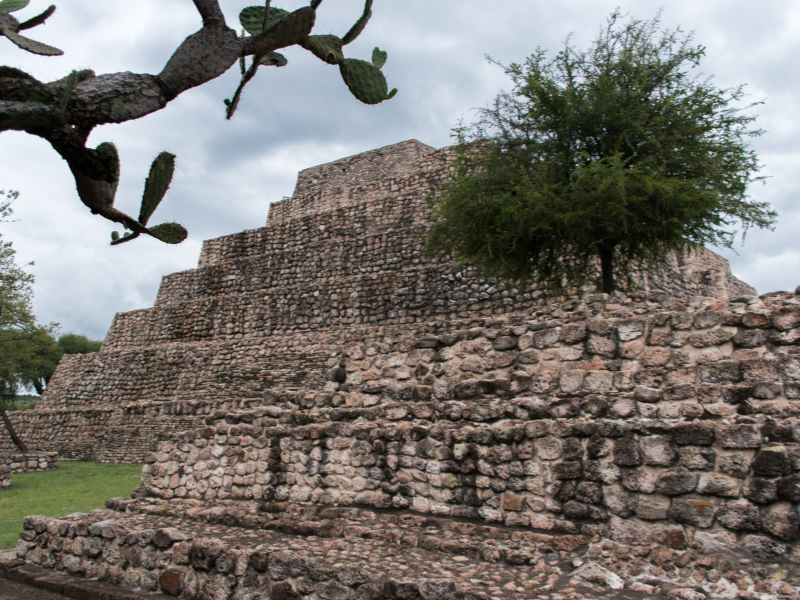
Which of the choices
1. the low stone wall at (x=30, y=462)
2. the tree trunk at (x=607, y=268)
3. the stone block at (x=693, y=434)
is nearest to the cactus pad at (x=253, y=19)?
the stone block at (x=693, y=434)

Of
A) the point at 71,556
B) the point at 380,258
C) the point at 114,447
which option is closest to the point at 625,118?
the point at 380,258

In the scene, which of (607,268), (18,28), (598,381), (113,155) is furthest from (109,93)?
(607,268)

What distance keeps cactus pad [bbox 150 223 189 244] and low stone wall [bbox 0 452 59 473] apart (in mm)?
12974

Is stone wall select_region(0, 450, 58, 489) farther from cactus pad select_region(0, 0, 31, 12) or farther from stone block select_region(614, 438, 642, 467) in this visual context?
stone block select_region(614, 438, 642, 467)

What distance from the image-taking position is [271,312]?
1703 centimetres

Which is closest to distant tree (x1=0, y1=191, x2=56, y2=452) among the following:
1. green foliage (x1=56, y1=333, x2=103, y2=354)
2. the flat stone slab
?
the flat stone slab

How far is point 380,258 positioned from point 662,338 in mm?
11548

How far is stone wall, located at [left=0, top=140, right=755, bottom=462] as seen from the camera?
569 inches

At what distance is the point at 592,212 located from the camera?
31.0ft

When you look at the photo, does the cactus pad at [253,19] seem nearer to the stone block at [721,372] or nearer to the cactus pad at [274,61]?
the cactus pad at [274,61]

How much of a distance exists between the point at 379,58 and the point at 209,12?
1.68m

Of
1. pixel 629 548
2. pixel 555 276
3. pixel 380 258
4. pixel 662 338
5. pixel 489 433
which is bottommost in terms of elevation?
pixel 629 548

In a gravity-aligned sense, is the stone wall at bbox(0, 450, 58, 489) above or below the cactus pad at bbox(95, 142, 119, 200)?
below

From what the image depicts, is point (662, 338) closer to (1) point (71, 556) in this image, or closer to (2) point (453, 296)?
(1) point (71, 556)
